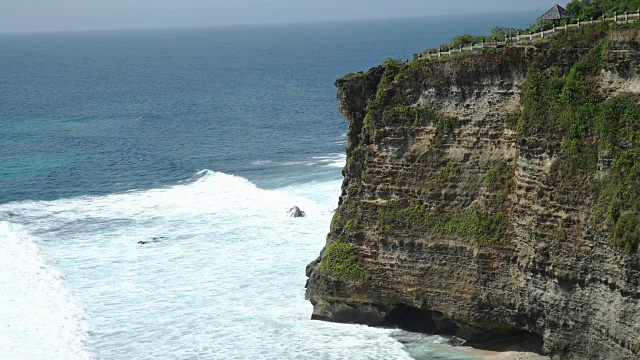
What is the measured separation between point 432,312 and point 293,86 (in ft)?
354

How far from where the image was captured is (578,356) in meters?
32.2

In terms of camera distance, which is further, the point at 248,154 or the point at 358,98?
the point at 248,154

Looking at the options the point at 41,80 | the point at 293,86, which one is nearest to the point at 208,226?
the point at 293,86

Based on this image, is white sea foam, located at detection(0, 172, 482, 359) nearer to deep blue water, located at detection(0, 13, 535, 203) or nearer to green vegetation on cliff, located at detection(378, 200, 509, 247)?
green vegetation on cliff, located at detection(378, 200, 509, 247)

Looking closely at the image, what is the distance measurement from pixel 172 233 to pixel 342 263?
2070 centimetres

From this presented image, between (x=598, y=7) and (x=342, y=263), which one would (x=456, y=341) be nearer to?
(x=342, y=263)

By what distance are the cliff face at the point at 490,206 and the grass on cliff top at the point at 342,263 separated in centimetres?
5

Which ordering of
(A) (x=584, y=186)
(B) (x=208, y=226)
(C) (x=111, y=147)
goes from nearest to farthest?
1. (A) (x=584, y=186)
2. (B) (x=208, y=226)
3. (C) (x=111, y=147)

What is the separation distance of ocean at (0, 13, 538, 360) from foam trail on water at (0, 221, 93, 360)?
10 cm

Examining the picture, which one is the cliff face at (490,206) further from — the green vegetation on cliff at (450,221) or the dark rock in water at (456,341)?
the dark rock in water at (456,341)

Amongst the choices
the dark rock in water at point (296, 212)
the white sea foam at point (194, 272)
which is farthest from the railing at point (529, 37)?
the dark rock in water at point (296, 212)

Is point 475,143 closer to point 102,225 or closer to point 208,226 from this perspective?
point 208,226

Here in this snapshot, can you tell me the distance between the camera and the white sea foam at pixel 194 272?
128 ft

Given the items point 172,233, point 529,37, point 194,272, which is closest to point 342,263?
point 529,37
